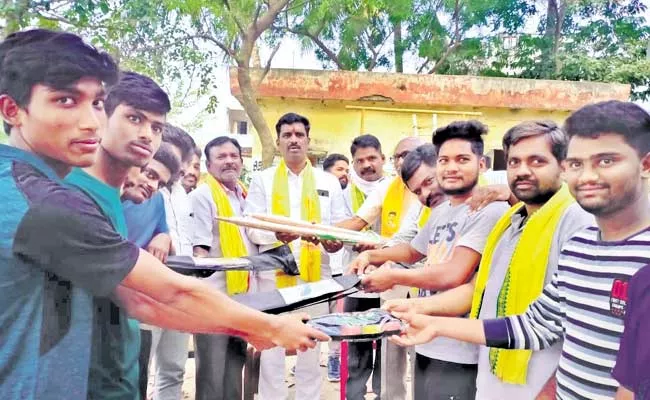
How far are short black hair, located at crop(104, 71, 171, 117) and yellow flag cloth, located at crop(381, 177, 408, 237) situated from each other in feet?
6.73

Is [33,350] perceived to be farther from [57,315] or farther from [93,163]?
[93,163]

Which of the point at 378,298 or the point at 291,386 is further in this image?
the point at 291,386

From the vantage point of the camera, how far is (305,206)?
335 cm

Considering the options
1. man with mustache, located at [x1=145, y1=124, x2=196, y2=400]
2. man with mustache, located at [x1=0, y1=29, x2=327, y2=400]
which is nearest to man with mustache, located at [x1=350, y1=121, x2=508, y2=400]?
man with mustache, located at [x1=145, y1=124, x2=196, y2=400]

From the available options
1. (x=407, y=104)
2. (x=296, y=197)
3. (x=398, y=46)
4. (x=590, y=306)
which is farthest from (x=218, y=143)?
(x=398, y=46)

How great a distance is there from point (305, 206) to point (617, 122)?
2002mm

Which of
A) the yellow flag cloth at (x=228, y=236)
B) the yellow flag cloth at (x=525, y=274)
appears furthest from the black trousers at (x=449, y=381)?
the yellow flag cloth at (x=228, y=236)

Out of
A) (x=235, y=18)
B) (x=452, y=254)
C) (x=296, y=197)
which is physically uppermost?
(x=235, y=18)

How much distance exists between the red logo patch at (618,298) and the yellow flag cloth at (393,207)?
202 centimetres

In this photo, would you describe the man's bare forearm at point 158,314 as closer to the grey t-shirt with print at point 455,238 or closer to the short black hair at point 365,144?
the grey t-shirt with print at point 455,238

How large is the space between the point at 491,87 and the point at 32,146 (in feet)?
20.2

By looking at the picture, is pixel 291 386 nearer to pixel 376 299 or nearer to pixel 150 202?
pixel 376 299

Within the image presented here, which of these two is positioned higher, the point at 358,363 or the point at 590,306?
the point at 590,306

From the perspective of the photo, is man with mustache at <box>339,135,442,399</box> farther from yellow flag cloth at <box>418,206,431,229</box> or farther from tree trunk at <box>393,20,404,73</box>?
tree trunk at <box>393,20,404,73</box>
